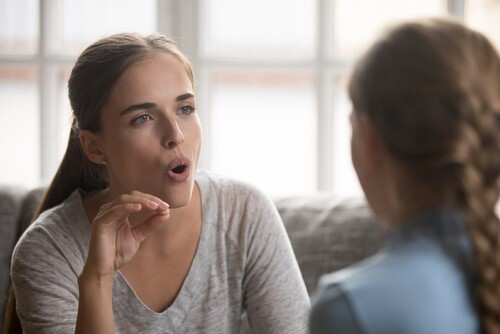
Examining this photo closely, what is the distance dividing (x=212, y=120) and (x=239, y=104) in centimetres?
11

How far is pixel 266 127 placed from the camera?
305 centimetres

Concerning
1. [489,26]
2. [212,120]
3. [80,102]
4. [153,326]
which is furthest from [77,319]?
[489,26]

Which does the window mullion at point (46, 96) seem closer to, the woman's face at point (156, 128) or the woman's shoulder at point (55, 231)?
the woman's shoulder at point (55, 231)

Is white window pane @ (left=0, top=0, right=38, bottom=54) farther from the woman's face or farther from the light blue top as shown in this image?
the light blue top

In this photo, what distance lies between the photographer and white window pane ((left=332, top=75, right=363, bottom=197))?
3.02 metres

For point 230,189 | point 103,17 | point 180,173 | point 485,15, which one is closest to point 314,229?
point 230,189

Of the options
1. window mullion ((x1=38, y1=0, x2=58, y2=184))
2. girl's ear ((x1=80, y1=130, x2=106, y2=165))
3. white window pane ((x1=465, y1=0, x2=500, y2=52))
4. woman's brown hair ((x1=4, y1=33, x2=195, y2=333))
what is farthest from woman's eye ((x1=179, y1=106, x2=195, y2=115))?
white window pane ((x1=465, y1=0, x2=500, y2=52))

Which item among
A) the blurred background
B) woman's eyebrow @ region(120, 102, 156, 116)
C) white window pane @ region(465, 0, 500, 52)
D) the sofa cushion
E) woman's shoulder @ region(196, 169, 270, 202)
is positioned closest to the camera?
woman's eyebrow @ region(120, 102, 156, 116)

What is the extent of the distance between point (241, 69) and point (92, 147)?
44.0 inches

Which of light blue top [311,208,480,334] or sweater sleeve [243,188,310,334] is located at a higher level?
light blue top [311,208,480,334]

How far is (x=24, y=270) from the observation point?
194 centimetres

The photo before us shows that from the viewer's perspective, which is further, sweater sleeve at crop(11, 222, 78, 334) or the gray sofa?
the gray sofa

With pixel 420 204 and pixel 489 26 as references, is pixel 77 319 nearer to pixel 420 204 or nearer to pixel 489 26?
pixel 420 204

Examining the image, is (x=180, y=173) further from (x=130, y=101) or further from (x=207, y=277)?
(x=207, y=277)
